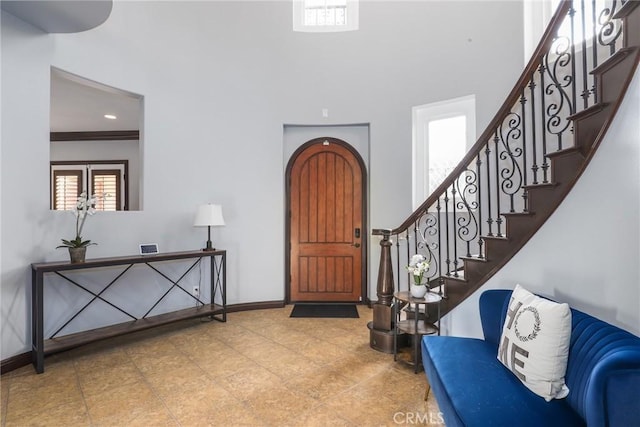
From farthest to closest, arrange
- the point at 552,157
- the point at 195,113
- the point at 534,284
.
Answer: the point at 195,113 < the point at 534,284 < the point at 552,157

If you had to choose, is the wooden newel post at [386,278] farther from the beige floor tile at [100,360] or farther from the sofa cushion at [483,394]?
the beige floor tile at [100,360]

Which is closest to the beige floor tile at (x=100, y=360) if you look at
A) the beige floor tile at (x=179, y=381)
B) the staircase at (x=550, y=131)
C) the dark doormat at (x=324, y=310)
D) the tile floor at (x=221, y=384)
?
the tile floor at (x=221, y=384)

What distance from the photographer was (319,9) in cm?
446

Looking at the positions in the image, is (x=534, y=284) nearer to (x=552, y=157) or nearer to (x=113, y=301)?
(x=552, y=157)

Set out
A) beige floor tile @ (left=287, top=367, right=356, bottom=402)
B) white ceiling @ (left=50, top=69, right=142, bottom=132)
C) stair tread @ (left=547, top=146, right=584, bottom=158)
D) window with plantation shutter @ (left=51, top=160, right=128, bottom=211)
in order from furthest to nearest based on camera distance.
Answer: window with plantation shutter @ (left=51, top=160, right=128, bottom=211) < white ceiling @ (left=50, top=69, right=142, bottom=132) < beige floor tile @ (left=287, top=367, right=356, bottom=402) < stair tread @ (left=547, top=146, right=584, bottom=158)

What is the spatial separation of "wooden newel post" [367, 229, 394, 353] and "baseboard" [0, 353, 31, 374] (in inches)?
119

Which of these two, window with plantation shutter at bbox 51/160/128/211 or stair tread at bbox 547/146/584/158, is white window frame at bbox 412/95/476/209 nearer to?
stair tread at bbox 547/146/584/158

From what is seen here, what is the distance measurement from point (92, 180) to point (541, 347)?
7228 mm

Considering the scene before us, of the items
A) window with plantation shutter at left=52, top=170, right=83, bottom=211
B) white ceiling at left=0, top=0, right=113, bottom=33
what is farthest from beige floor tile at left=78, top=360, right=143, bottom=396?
window with plantation shutter at left=52, top=170, right=83, bottom=211

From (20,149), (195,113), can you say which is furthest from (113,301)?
(195,113)

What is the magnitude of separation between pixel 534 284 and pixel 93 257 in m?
3.85

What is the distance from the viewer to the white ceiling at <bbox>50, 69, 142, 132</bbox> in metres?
3.98

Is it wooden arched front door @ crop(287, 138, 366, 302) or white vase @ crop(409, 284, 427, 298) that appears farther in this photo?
wooden arched front door @ crop(287, 138, 366, 302)

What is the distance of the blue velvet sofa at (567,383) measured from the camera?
3.46ft
